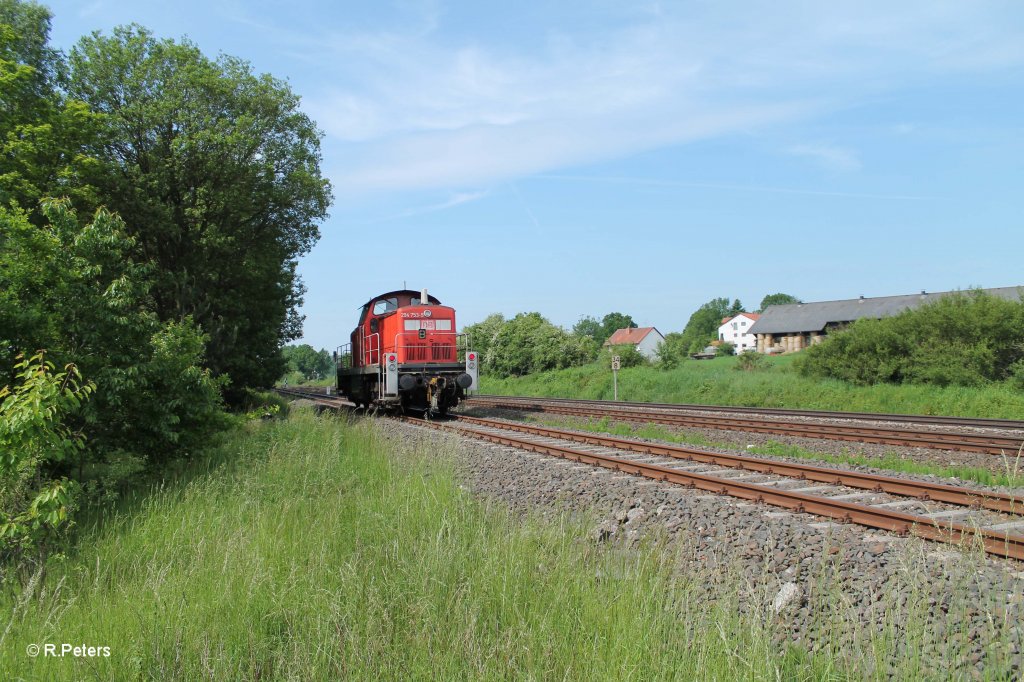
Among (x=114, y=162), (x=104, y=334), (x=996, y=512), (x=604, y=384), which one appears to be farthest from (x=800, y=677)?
(x=604, y=384)

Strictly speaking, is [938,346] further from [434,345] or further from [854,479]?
[854,479]

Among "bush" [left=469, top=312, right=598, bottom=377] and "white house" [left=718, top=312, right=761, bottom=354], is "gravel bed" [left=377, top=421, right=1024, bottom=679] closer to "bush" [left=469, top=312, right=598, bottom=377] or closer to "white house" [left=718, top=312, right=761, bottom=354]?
"bush" [left=469, top=312, right=598, bottom=377]

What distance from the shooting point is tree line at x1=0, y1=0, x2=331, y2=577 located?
24.4ft

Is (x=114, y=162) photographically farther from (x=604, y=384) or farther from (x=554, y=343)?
(x=554, y=343)

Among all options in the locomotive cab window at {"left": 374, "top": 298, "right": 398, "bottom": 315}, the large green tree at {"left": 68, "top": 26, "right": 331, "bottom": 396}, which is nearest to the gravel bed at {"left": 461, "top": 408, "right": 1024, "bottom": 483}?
the locomotive cab window at {"left": 374, "top": 298, "right": 398, "bottom": 315}

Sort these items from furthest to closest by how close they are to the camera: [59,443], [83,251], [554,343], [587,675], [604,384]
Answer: [554,343]
[604,384]
[83,251]
[59,443]
[587,675]

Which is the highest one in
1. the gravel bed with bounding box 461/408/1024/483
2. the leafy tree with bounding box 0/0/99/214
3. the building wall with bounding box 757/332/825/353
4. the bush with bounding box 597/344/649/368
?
the leafy tree with bounding box 0/0/99/214

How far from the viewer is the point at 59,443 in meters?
5.65

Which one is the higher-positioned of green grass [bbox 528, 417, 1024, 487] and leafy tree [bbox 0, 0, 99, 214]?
leafy tree [bbox 0, 0, 99, 214]

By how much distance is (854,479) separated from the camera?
26.0ft

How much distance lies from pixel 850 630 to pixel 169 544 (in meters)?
5.48

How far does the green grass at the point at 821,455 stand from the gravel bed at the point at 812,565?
1613 mm

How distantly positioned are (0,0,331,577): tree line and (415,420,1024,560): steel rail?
6447 millimetres

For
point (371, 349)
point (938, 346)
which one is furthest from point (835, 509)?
point (938, 346)
